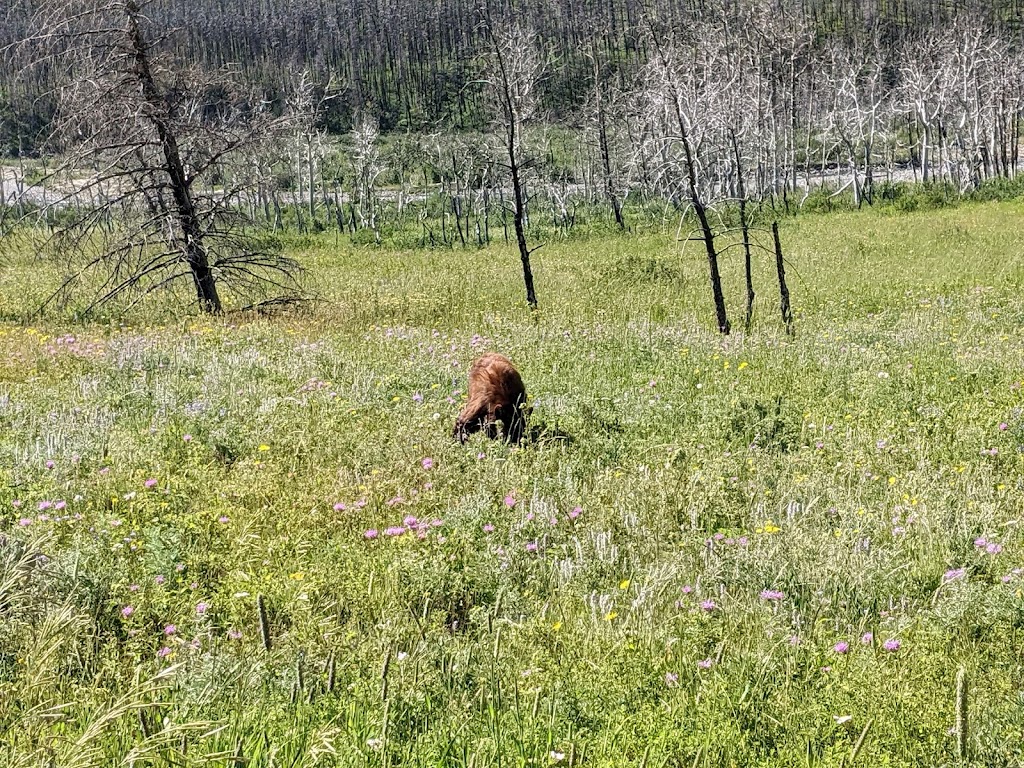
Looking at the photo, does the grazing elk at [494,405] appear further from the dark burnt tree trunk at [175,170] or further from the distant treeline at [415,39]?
the distant treeline at [415,39]

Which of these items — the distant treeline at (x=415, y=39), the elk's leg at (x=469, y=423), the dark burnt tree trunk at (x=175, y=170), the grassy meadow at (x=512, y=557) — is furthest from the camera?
the distant treeline at (x=415, y=39)

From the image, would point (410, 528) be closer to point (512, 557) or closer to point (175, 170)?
point (512, 557)

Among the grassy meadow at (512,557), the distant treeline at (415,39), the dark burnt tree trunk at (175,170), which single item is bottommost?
the grassy meadow at (512,557)

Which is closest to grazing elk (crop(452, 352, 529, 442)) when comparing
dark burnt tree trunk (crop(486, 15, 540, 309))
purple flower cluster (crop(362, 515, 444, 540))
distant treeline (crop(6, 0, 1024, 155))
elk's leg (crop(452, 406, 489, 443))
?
elk's leg (crop(452, 406, 489, 443))

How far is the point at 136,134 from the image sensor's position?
13.6 meters

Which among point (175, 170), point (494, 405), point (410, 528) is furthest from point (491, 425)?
point (175, 170)

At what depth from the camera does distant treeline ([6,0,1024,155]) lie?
103000 millimetres

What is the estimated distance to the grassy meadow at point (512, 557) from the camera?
2621mm

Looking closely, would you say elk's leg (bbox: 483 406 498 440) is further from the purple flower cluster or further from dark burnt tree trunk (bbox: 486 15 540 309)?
dark burnt tree trunk (bbox: 486 15 540 309)

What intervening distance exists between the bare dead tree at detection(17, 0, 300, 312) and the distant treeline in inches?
3122

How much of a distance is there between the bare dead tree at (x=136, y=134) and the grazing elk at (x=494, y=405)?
8.20m

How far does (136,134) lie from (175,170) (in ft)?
2.71

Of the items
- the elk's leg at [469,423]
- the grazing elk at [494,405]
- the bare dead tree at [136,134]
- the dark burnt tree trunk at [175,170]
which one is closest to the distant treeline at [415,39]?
the bare dead tree at [136,134]

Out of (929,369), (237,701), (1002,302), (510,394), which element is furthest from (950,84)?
(237,701)
